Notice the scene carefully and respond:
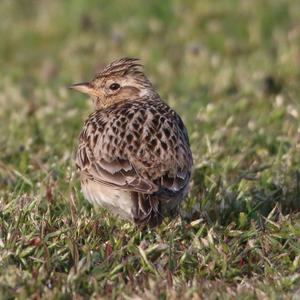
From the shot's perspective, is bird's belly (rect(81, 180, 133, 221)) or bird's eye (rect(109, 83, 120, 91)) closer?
bird's belly (rect(81, 180, 133, 221))

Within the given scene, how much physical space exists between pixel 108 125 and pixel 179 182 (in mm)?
880

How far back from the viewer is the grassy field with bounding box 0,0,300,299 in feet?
18.8

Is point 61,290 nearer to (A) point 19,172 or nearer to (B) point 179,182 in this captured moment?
(B) point 179,182

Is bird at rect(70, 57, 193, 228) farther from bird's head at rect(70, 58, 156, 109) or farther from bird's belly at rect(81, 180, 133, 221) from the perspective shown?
bird's head at rect(70, 58, 156, 109)

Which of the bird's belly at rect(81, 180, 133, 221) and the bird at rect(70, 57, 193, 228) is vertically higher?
the bird at rect(70, 57, 193, 228)

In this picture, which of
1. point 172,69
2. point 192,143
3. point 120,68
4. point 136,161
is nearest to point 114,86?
point 120,68

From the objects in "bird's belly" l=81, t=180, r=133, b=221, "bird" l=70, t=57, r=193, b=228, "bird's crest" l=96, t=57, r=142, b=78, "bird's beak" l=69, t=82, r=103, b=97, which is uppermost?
"bird's crest" l=96, t=57, r=142, b=78

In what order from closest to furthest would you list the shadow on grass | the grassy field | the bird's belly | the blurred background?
1. the grassy field
2. the bird's belly
3. the shadow on grass
4. the blurred background

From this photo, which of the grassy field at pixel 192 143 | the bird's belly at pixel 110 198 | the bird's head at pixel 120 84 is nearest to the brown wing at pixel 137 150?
the bird's belly at pixel 110 198

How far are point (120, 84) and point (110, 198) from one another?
5.02 ft

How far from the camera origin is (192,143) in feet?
28.4

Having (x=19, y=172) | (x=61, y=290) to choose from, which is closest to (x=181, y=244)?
(x=61, y=290)

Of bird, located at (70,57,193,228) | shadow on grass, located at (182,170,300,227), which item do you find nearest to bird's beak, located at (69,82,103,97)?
bird, located at (70,57,193,228)

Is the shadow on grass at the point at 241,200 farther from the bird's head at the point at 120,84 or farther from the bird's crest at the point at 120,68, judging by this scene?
the bird's crest at the point at 120,68
